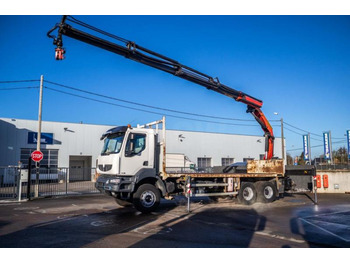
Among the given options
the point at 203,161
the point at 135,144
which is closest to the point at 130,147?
the point at 135,144

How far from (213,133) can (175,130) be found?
220 inches

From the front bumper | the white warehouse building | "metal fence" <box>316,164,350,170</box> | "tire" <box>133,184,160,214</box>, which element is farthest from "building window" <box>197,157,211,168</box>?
the front bumper

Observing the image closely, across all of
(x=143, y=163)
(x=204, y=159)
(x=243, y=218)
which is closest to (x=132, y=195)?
(x=143, y=163)

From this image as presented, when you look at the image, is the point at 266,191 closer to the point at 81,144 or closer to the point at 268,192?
the point at 268,192

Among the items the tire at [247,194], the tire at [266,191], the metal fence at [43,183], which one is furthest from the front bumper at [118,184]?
the tire at [266,191]

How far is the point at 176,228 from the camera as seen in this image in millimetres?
7730

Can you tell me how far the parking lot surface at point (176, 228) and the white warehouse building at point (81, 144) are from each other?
1874 centimetres

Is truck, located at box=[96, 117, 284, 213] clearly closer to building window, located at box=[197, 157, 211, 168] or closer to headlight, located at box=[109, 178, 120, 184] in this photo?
headlight, located at box=[109, 178, 120, 184]

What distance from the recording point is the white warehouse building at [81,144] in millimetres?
27156

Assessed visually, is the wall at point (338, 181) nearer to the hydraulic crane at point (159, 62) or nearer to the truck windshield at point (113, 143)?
the hydraulic crane at point (159, 62)

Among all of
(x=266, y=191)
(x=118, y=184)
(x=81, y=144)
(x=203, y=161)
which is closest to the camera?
(x=118, y=184)

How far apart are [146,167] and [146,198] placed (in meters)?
1.11

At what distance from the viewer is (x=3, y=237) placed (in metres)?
6.66

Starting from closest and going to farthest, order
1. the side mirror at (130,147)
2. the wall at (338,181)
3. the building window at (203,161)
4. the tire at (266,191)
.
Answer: the side mirror at (130,147), the tire at (266,191), the wall at (338,181), the building window at (203,161)
